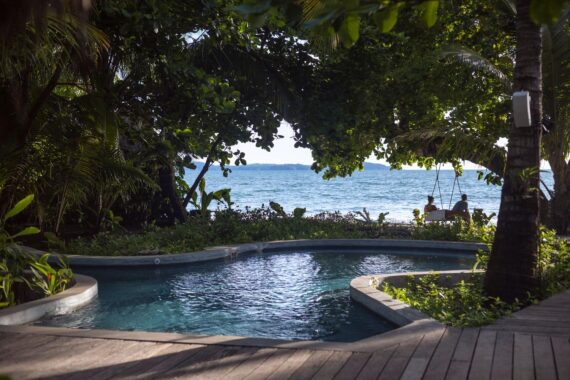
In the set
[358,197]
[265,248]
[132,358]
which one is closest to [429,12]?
[132,358]

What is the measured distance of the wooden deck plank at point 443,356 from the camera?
3.78 m

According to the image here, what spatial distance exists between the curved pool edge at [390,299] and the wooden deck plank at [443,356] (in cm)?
38

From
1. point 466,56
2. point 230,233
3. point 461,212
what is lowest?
point 230,233

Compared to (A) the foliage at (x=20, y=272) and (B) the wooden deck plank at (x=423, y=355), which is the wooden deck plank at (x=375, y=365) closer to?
(B) the wooden deck plank at (x=423, y=355)

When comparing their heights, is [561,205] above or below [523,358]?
above

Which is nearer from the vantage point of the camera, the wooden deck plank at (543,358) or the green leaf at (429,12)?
the green leaf at (429,12)

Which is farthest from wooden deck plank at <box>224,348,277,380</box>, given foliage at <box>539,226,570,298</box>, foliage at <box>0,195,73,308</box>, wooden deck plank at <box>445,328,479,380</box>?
foliage at <box>539,226,570,298</box>

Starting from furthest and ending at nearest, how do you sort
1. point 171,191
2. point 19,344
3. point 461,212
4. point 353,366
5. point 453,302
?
point 171,191, point 461,212, point 453,302, point 19,344, point 353,366

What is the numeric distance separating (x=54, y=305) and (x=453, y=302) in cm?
502

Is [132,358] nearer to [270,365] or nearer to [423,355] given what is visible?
[270,365]

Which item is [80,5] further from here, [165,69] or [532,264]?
[532,264]

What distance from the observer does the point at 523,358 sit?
402 cm

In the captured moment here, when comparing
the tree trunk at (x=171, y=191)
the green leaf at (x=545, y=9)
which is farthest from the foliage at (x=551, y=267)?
the tree trunk at (x=171, y=191)

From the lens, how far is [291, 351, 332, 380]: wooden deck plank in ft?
12.5
